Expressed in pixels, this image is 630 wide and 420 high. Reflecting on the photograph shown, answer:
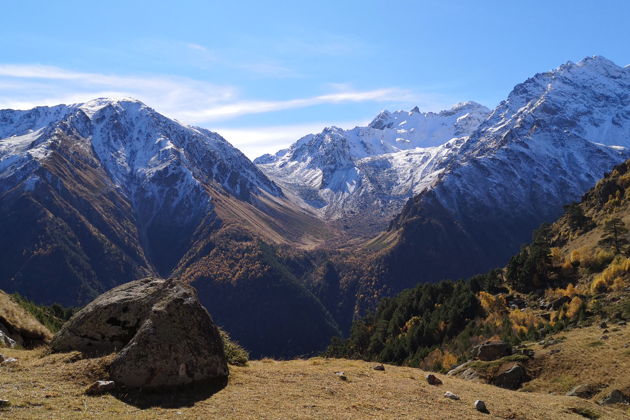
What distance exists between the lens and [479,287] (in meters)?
103

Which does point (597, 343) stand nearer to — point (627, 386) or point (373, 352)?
point (627, 386)

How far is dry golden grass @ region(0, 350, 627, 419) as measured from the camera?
19.6 metres

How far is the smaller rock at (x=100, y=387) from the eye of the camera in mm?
20906

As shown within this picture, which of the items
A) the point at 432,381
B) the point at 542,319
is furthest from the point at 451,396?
the point at 542,319

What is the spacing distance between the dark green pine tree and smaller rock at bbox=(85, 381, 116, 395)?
81.1m

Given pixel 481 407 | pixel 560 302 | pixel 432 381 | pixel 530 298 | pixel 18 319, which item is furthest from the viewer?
pixel 530 298

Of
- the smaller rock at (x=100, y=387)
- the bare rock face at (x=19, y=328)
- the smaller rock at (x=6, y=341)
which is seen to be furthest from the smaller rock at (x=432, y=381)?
the smaller rock at (x=6, y=341)

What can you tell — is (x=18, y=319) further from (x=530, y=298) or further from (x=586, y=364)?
(x=530, y=298)

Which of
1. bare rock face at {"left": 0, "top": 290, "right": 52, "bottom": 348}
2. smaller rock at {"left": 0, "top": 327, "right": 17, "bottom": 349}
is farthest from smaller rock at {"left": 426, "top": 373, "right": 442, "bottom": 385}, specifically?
smaller rock at {"left": 0, "top": 327, "right": 17, "bottom": 349}

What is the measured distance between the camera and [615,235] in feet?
264

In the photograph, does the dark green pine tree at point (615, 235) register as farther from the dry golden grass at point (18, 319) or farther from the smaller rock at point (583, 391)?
the dry golden grass at point (18, 319)

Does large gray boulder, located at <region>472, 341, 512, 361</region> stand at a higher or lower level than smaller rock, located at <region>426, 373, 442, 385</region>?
lower

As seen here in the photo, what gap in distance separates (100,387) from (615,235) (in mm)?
83557

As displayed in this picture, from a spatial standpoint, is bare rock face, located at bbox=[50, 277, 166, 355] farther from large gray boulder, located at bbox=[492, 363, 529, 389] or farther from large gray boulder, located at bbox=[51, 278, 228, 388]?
large gray boulder, located at bbox=[492, 363, 529, 389]
